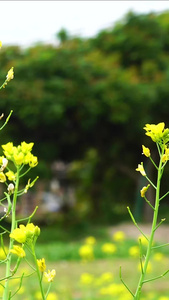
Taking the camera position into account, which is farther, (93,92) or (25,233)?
(93,92)

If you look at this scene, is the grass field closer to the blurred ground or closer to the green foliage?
the blurred ground

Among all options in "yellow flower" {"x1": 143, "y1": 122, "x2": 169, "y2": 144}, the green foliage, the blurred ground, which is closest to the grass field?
the blurred ground

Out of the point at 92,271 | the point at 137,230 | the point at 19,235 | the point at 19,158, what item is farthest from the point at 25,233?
the point at 137,230

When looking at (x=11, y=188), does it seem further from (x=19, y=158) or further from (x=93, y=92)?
(x=93, y=92)

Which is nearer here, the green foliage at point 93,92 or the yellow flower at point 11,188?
the yellow flower at point 11,188

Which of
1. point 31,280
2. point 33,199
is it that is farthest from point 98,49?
point 31,280

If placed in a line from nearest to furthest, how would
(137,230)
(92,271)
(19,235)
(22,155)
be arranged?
(19,235)
(22,155)
(92,271)
(137,230)

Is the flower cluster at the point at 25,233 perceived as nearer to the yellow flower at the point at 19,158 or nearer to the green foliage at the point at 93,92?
the yellow flower at the point at 19,158

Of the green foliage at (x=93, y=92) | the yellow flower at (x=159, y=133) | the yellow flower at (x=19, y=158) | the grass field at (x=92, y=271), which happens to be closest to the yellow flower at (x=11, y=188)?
the yellow flower at (x=19, y=158)
